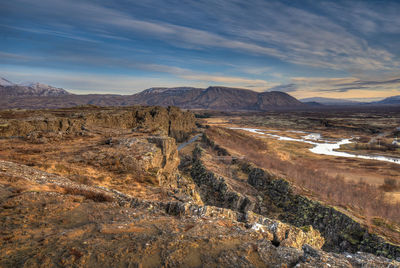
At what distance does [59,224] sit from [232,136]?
90356 millimetres

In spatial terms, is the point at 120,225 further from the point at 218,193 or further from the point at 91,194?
the point at 218,193

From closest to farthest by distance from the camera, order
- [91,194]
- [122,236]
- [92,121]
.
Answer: [122,236], [91,194], [92,121]

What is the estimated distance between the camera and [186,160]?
57.1m

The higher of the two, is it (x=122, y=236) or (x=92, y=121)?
(x=92, y=121)

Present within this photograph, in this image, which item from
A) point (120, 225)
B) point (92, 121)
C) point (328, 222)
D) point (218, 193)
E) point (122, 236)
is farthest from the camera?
point (92, 121)

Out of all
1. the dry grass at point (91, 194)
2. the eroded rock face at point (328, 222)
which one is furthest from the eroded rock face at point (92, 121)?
the eroded rock face at point (328, 222)

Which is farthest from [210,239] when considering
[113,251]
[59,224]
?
[59,224]

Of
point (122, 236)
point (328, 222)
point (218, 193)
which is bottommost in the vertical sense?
point (218, 193)

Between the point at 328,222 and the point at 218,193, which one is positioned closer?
the point at 328,222

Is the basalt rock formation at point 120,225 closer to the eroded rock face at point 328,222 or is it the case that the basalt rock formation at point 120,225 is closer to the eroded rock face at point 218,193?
the eroded rock face at point 328,222

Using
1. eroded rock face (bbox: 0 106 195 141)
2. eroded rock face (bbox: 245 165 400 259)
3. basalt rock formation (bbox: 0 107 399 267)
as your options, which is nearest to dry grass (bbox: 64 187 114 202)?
basalt rock formation (bbox: 0 107 399 267)

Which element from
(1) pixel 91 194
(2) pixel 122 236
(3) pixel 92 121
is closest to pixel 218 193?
(1) pixel 91 194

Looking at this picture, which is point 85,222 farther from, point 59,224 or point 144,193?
point 144,193

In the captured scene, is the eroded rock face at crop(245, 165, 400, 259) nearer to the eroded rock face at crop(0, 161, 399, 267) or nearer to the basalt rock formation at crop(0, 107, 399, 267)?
the basalt rock formation at crop(0, 107, 399, 267)
